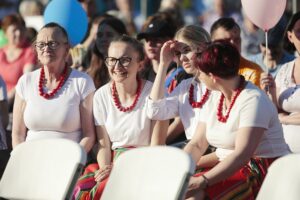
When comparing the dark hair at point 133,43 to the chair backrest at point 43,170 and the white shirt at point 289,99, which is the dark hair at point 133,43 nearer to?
the white shirt at point 289,99

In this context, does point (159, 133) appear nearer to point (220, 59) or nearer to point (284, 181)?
point (220, 59)

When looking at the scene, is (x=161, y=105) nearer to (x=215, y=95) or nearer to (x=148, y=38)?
(x=215, y=95)

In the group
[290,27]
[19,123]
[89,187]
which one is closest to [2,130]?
[19,123]

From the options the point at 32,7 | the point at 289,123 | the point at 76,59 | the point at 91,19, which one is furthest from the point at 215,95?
the point at 32,7

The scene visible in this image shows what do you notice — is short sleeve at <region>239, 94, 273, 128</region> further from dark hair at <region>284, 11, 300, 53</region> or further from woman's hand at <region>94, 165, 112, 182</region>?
dark hair at <region>284, 11, 300, 53</region>

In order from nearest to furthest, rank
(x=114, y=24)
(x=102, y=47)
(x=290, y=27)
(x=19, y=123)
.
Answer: (x=19, y=123) < (x=290, y=27) < (x=102, y=47) < (x=114, y=24)

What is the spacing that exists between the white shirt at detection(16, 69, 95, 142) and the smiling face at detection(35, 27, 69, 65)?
182 millimetres

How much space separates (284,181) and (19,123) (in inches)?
106

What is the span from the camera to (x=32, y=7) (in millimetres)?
10516

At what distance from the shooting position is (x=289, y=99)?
6164mm

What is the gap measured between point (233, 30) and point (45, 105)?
1.61 m

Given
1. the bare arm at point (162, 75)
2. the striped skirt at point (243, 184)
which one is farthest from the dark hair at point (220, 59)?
the bare arm at point (162, 75)

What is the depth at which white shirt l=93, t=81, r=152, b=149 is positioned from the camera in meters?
6.05

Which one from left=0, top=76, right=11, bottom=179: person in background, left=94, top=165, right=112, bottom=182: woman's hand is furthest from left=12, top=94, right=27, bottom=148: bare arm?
left=94, top=165, right=112, bottom=182: woman's hand
